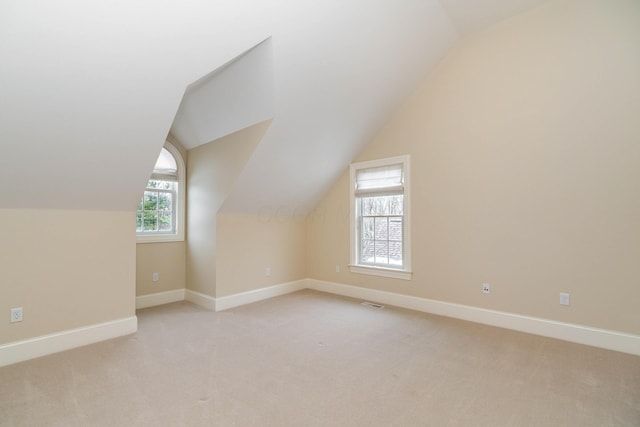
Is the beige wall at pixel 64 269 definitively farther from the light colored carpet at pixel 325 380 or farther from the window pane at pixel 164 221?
the window pane at pixel 164 221

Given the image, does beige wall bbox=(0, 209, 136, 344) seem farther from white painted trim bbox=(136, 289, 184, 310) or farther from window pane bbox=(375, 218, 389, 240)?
window pane bbox=(375, 218, 389, 240)

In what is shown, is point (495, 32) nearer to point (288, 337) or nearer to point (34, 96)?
point (288, 337)

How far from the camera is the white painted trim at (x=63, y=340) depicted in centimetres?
258

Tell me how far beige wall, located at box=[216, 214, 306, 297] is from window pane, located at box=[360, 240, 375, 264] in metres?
1.11

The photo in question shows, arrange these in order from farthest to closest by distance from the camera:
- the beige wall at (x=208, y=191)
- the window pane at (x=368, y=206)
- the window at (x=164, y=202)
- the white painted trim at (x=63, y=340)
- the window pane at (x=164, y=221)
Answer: the window pane at (x=368, y=206) → the window pane at (x=164, y=221) → the window at (x=164, y=202) → the beige wall at (x=208, y=191) → the white painted trim at (x=63, y=340)

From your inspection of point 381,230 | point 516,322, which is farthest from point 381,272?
point 516,322

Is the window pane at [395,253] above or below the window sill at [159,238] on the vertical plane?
below

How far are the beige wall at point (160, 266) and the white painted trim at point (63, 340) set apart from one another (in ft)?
3.23

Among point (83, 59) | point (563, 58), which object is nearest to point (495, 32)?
point (563, 58)

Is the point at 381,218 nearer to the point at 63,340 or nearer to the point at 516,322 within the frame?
the point at 516,322

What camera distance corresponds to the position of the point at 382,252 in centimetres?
448

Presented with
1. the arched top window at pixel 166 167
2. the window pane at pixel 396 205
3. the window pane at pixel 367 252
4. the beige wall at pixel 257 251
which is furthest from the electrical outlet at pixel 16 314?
the window pane at pixel 396 205

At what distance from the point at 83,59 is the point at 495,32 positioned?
156 inches

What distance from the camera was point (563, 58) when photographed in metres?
3.08
